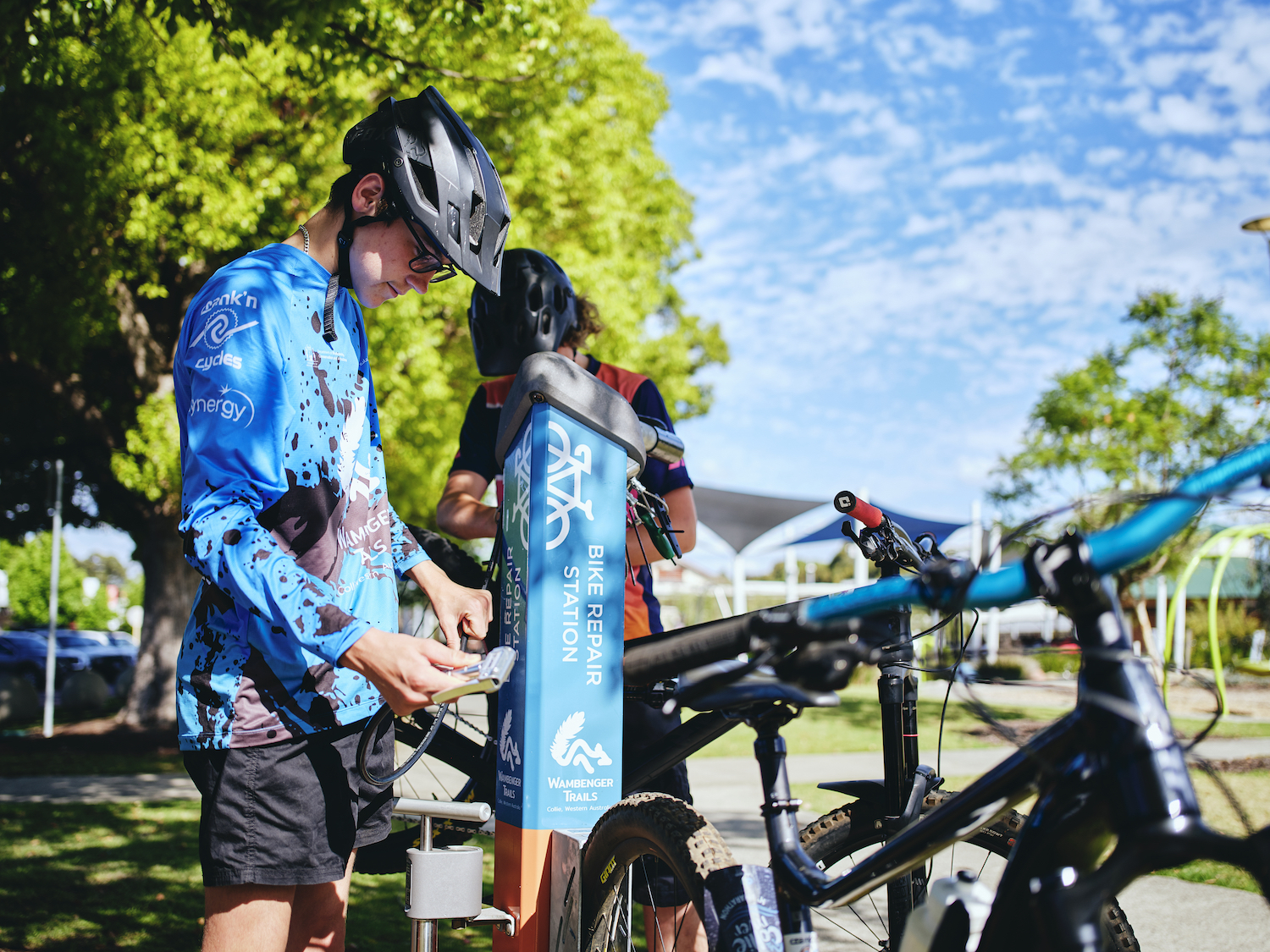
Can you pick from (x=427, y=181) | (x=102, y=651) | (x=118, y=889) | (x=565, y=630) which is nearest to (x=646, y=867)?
(x=565, y=630)

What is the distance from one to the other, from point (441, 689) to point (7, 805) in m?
7.64

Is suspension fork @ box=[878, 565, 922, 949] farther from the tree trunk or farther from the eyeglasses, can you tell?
the tree trunk

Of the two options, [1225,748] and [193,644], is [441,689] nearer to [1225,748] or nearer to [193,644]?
[193,644]

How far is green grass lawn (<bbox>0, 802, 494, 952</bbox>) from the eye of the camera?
4227 millimetres

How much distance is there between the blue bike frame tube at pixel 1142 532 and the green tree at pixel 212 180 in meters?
4.80

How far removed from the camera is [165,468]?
9844 millimetres

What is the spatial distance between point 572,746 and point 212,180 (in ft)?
27.7

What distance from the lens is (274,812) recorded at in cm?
170

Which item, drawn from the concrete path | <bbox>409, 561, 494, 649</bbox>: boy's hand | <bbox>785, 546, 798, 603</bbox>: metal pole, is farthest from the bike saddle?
<bbox>785, 546, 798, 603</bbox>: metal pole

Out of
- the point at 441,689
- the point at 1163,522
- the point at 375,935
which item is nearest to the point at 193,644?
the point at 441,689

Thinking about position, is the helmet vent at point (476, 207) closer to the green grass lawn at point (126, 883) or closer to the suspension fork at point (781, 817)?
the suspension fork at point (781, 817)

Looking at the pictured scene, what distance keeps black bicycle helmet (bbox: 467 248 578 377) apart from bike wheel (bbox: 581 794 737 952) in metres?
1.53

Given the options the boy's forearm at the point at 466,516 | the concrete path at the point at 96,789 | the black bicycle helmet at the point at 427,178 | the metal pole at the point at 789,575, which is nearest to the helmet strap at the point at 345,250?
the black bicycle helmet at the point at 427,178

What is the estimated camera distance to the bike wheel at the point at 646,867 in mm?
1804
